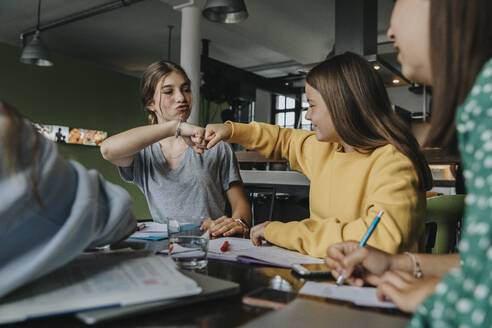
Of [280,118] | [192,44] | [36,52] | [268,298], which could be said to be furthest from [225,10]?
[280,118]

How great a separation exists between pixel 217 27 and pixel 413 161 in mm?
5451

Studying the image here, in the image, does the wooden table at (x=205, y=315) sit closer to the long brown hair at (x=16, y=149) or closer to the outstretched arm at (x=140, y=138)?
the long brown hair at (x=16, y=149)

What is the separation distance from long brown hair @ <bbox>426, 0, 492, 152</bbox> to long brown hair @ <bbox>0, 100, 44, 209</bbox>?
0.56 meters

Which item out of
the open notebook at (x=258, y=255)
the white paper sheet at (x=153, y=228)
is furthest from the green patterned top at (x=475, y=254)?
the white paper sheet at (x=153, y=228)

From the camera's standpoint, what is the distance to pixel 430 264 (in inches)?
29.1

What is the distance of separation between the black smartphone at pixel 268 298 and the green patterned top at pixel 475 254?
0.64 ft

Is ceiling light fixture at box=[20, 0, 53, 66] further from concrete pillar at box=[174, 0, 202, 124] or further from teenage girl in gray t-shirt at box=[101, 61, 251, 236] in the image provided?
teenage girl in gray t-shirt at box=[101, 61, 251, 236]

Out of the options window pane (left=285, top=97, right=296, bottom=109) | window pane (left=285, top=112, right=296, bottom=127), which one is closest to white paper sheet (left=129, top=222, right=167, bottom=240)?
window pane (left=285, top=112, right=296, bottom=127)

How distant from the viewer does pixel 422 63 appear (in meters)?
0.62

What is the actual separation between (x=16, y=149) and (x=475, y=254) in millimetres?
531

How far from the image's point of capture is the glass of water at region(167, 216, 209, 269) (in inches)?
31.0

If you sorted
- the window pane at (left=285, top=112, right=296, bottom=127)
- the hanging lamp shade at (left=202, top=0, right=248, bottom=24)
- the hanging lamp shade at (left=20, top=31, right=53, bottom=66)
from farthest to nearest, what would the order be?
1. the window pane at (left=285, top=112, right=296, bottom=127)
2. the hanging lamp shade at (left=20, top=31, right=53, bottom=66)
3. the hanging lamp shade at (left=202, top=0, right=248, bottom=24)

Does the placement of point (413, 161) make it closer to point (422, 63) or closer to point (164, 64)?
point (422, 63)

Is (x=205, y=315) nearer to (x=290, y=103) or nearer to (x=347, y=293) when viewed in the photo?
(x=347, y=293)
